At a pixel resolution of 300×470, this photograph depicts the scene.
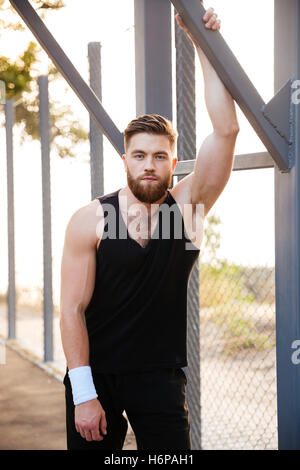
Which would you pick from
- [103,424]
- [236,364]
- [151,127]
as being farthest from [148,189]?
[236,364]

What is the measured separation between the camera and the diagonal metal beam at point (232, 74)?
196 centimetres

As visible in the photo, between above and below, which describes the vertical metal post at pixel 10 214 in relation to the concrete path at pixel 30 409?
above

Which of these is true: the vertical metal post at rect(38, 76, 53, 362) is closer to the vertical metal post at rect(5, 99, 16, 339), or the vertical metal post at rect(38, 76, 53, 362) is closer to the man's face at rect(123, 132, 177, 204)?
the vertical metal post at rect(5, 99, 16, 339)

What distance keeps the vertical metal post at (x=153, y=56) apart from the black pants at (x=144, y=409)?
1264 mm

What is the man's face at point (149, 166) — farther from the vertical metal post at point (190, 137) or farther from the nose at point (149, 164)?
the vertical metal post at point (190, 137)

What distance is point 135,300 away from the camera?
2170 mm

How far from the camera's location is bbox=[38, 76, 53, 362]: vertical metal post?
593 cm

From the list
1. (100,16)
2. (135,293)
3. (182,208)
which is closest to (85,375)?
(135,293)

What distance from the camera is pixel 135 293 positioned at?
2.16 meters

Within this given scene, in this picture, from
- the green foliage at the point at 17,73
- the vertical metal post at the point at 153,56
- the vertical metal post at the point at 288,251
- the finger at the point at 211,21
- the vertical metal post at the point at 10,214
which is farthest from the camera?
the green foliage at the point at 17,73

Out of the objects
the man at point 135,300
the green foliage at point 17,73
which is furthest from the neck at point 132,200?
the green foliage at point 17,73

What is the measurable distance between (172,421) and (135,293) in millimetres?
463

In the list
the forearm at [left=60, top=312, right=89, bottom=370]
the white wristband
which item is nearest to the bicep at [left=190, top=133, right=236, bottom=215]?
the forearm at [left=60, top=312, right=89, bottom=370]
